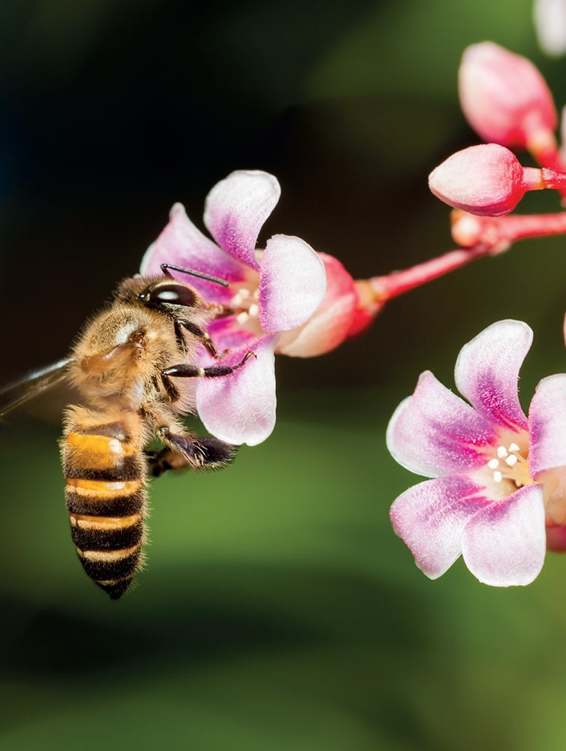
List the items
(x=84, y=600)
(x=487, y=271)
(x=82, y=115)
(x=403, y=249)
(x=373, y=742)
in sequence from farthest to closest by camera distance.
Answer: (x=82, y=115), (x=403, y=249), (x=487, y=271), (x=84, y=600), (x=373, y=742)

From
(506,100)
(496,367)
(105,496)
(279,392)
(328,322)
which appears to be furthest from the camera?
(279,392)

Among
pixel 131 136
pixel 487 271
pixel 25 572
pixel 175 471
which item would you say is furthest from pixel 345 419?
pixel 131 136

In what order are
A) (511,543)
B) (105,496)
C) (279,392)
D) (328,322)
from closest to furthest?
(511,543), (105,496), (328,322), (279,392)

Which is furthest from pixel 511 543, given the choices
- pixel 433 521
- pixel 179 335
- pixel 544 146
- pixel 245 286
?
pixel 544 146

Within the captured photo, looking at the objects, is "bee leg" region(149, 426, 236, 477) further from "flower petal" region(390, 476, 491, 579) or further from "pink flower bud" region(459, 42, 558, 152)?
"pink flower bud" region(459, 42, 558, 152)

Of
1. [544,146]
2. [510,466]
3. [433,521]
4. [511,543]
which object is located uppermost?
[544,146]

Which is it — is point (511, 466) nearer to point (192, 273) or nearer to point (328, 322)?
point (328, 322)

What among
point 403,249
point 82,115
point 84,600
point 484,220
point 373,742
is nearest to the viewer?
point 484,220

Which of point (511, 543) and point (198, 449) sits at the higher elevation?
point (198, 449)

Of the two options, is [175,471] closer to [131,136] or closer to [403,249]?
[403,249]
